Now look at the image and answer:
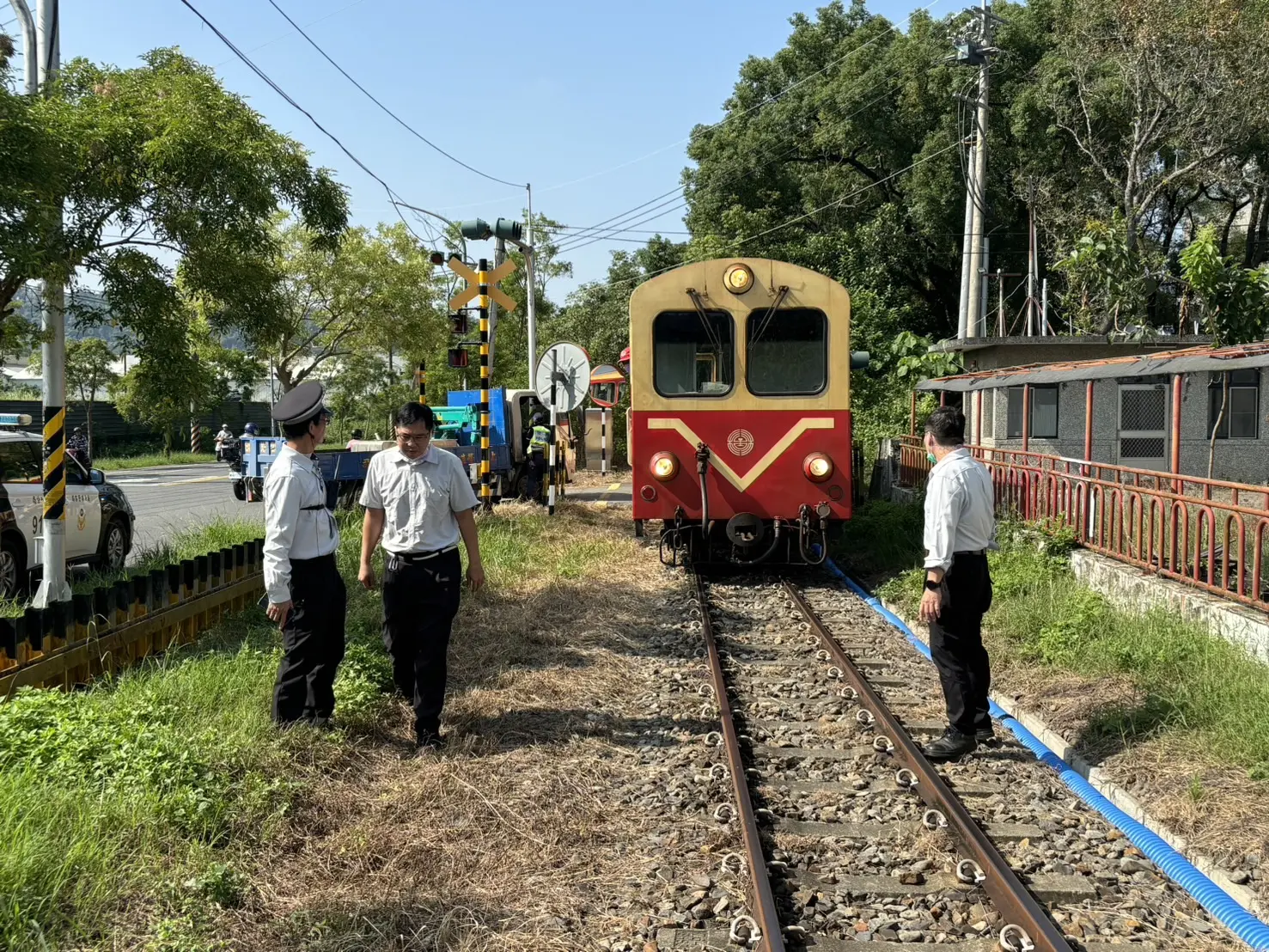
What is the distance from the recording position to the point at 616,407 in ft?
97.5

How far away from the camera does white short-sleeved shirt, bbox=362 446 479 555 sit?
17.5ft

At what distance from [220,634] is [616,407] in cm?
2267

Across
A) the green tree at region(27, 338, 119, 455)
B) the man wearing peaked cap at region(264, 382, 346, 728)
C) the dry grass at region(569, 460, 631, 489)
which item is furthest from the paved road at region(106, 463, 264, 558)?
the man wearing peaked cap at region(264, 382, 346, 728)

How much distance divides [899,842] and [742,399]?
619 cm

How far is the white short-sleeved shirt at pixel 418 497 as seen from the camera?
533 cm

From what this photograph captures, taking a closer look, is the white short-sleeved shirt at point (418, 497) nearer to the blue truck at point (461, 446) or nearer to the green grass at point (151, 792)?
the green grass at point (151, 792)

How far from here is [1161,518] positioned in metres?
7.70

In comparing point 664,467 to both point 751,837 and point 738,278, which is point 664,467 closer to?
point 738,278

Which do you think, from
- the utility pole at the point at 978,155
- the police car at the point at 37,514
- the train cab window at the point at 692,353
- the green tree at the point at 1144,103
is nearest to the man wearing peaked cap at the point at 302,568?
the police car at the point at 37,514

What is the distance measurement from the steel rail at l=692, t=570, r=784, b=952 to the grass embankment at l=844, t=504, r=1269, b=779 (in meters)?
1.88

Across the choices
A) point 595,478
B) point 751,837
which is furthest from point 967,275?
point 751,837

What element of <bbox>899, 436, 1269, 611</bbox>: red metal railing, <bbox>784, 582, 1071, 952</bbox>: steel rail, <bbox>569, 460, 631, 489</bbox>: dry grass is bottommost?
<bbox>784, 582, 1071, 952</bbox>: steel rail

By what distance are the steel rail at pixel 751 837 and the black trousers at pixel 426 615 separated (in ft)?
5.09

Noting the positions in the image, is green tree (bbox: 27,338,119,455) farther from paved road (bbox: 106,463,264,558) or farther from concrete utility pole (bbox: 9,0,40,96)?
concrete utility pole (bbox: 9,0,40,96)
